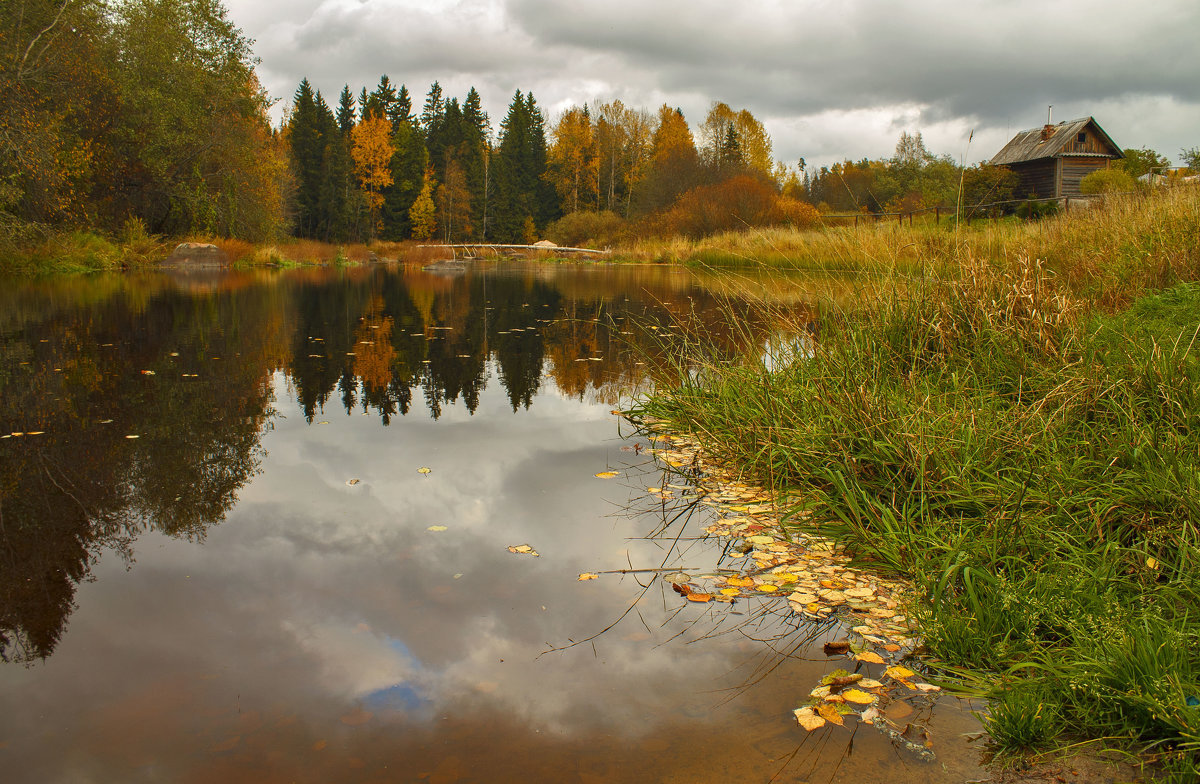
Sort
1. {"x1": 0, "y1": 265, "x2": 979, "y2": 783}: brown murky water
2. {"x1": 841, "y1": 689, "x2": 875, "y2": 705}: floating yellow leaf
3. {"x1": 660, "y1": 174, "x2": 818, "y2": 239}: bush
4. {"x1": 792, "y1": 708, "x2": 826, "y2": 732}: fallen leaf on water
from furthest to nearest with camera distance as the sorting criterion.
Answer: {"x1": 660, "y1": 174, "x2": 818, "y2": 239}: bush
{"x1": 841, "y1": 689, "x2": 875, "y2": 705}: floating yellow leaf
{"x1": 792, "y1": 708, "x2": 826, "y2": 732}: fallen leaf on water
{"x1": 0, "y1": 265, "x2": 979, "y2": 783}: brown murky water

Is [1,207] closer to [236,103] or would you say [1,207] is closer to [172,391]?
[236,103]

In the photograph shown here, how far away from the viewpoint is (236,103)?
3178 cm

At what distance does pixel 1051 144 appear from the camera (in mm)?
38969

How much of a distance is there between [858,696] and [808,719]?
Answer: 21 cm

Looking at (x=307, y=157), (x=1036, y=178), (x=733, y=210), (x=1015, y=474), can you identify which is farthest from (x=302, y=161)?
(x=1015, y=474)

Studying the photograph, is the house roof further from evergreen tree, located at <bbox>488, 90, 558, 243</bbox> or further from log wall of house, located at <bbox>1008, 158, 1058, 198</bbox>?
evergreen tree, located at <bbox>488, 90, 558, 243</bbox>

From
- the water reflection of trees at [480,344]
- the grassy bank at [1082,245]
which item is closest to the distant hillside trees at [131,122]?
the water reflection of trees at [480,344]

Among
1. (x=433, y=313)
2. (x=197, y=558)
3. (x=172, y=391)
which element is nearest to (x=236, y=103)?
(x=433, y=313)

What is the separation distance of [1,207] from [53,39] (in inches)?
213

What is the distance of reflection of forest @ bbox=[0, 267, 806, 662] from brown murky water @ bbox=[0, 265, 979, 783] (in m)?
0.03

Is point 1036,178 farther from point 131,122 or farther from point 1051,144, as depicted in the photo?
point 131,122

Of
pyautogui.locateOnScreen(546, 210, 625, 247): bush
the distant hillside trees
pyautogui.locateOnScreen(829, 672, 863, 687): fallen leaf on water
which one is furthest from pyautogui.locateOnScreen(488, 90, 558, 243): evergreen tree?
pyautogui.locateOnScreen(829, 672, 863, 687): fallen leaf on water

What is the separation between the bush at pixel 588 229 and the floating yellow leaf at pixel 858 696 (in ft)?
154

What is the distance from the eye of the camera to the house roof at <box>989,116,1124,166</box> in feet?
124
